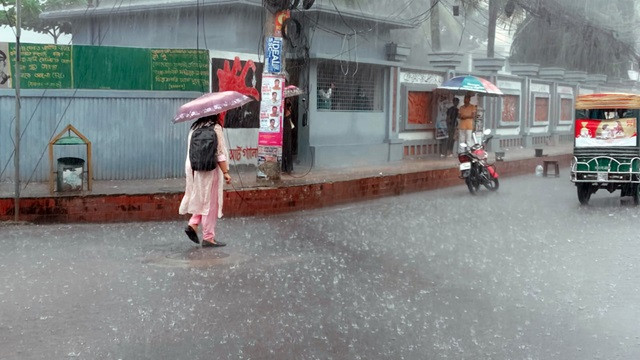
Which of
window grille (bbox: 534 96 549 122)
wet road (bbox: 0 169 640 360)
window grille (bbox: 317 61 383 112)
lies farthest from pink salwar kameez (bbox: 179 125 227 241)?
window grille (bbox: 534 96 549 122)

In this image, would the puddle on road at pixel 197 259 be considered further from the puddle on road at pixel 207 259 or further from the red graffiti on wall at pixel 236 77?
the red graffiti on wall at pixel 236 77

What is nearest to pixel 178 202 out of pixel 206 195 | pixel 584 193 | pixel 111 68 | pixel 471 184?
pixel 206 195

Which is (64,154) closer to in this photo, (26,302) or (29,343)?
(26,302)

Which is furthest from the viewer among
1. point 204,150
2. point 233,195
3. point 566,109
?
point 566,109

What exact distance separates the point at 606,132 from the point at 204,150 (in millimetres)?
8333

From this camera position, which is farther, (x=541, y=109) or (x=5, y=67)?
(x=541, y=109)

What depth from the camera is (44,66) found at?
1414 centimetres

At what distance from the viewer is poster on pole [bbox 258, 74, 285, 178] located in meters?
14.6

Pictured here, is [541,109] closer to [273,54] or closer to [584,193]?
[584,193]

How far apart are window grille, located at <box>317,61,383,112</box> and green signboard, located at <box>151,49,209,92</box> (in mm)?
4224

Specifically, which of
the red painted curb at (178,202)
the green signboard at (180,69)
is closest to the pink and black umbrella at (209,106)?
the red painted curb at (178,202)

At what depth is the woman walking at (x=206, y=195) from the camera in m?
9.74

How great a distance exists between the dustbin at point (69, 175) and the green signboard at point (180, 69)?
10.6ft

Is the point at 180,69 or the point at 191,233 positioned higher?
the point at 180,69
